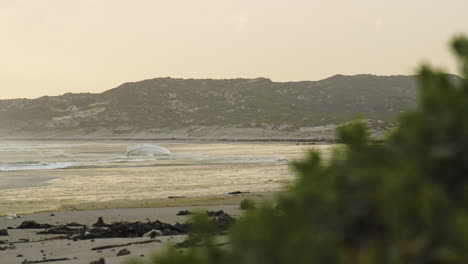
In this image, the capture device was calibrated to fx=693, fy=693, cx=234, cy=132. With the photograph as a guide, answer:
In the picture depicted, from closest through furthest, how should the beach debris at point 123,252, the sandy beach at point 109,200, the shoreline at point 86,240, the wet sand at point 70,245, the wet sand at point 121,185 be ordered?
the beach debris at point 123,252 < the wet sand at point 70,245 < the shoreline at point 86,240 < the sandy beach at point 109,200 < the wet sand at point 121,185

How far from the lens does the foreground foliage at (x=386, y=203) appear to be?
1.80 m

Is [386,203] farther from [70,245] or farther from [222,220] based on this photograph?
[222,220]

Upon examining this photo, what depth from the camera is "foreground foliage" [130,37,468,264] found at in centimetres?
180

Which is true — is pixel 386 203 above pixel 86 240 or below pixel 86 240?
above

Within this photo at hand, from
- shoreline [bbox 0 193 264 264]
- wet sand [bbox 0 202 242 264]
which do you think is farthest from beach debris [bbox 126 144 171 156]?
wet sand [bbox 0 202 242 264]

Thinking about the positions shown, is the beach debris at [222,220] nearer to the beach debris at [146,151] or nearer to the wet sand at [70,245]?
the wet sand at [70,245]

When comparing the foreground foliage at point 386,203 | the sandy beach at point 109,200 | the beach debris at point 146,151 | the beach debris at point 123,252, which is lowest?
the beach debris at point 146,151

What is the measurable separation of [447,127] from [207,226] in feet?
2.64

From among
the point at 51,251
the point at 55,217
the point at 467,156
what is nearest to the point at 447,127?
the point at 467,156

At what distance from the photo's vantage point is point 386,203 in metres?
1.83

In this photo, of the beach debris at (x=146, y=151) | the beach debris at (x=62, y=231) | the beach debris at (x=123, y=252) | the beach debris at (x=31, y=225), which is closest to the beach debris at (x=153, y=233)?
the beach debris at (x=62, y=231)

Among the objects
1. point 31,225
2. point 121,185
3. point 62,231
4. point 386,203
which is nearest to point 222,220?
point 62,231

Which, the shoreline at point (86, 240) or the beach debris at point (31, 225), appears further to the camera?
the beach debris at point (31, 225)

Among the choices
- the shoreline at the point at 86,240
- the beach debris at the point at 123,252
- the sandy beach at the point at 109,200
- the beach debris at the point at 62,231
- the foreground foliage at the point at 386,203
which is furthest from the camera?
the beach debris at the point at 62,231
